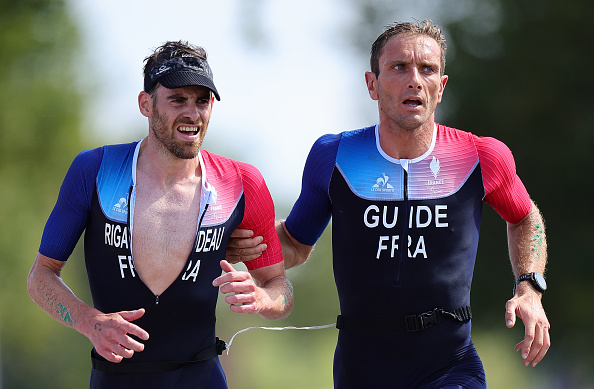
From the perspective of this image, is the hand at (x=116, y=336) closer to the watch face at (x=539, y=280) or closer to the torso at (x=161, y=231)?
the torso at (x=161, y=231)

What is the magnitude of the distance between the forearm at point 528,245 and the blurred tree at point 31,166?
1706cm

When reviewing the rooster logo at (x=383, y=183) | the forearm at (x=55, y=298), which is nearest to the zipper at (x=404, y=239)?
the rooster logo at (x=383, y=183)

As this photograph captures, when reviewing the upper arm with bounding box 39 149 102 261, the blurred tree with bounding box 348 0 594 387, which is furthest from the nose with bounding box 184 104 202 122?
the blurred tree with bounding box 348 0 594 387

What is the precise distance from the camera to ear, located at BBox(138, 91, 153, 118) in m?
4.88

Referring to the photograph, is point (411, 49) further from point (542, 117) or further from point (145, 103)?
point (542, 117)

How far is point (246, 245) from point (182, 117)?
0.85 m

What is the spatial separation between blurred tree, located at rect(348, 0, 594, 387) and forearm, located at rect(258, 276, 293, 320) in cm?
1095

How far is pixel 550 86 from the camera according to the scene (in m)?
15.3

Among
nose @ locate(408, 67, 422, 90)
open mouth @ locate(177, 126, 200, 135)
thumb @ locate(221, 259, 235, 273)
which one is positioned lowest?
thumb @ locate(221, 259, 235, 273)

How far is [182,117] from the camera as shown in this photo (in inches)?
185

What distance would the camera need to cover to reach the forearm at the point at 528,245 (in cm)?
509

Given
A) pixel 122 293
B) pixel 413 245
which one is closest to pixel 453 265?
pixel 413 245

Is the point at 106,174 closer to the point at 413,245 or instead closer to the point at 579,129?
the point at 413,245

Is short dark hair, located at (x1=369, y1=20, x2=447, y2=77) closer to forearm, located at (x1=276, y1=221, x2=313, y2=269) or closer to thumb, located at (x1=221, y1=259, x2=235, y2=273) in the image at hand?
forearm, located at (x1=276, y1=221, x2=313, y2=269)
